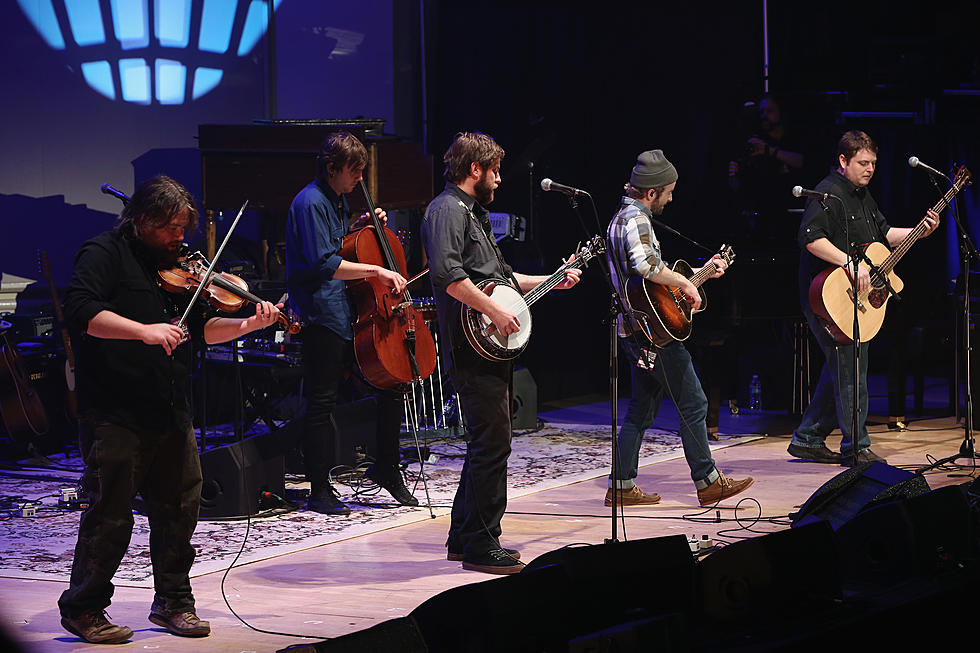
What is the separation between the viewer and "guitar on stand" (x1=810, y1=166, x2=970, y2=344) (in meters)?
7.46

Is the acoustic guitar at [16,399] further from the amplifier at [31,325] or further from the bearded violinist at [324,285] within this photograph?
the bearded violinist at [324,285]

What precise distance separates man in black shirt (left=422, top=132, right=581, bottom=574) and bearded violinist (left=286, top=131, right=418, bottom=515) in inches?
35.5

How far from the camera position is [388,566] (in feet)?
18.5

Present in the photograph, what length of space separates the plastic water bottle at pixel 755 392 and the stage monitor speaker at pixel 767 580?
6.60m

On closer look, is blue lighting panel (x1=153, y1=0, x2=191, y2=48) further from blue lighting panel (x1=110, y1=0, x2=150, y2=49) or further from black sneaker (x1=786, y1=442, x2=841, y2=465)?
black sneaker (x1=786, y1=442, x2=841, y2=465)

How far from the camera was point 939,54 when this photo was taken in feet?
34.0

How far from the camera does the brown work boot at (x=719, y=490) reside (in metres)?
6.58

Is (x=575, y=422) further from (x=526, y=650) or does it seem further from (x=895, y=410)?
(x=526, y=650)

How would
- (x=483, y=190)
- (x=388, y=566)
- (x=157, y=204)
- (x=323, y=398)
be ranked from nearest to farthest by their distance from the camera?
(x=157, y=204) < (x=483, y=190) < (x=388, y=566) < (x=323, y=398)

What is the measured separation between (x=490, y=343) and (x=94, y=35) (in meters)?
6.16

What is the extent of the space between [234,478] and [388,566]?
132 centimetres

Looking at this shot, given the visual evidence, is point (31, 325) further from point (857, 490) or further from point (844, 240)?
point (857, 490)

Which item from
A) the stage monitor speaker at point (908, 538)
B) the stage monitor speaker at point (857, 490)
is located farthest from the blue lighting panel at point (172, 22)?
the stage monitor speaker at point (908, 538)

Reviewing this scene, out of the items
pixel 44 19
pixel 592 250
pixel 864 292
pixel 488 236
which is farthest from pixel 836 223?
pixel 44 19
